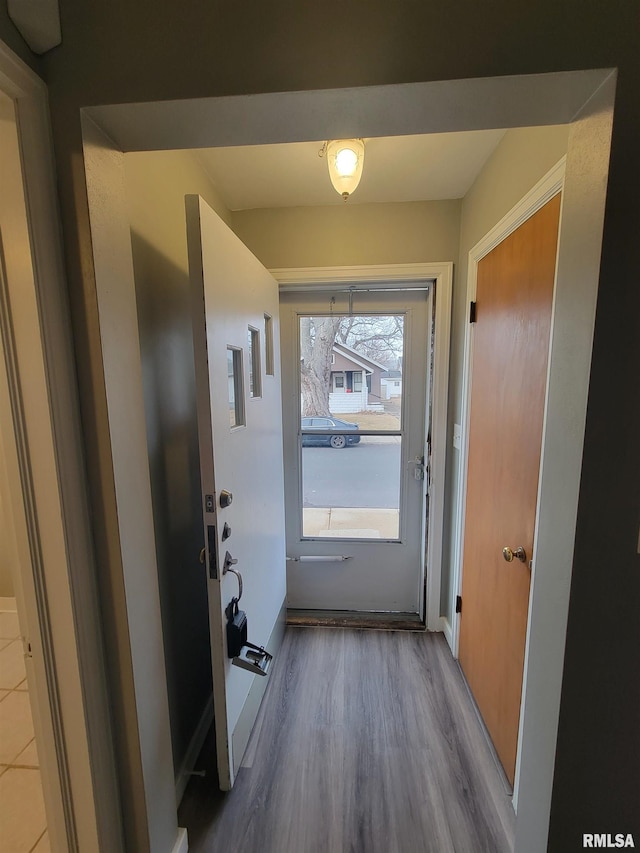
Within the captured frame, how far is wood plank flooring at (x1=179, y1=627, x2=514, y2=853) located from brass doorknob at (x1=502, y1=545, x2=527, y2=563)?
0.84m

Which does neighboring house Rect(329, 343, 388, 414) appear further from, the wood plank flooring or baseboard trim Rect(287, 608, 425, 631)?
the wood plank flooring

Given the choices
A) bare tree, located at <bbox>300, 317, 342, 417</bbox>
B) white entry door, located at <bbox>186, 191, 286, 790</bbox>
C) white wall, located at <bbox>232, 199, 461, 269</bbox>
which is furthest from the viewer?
bare tree, located at <bbox>300, 317, 342, 417</bbox>

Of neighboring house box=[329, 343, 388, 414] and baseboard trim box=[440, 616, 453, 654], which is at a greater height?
neighboring house box=[329, 343, 388, 414]

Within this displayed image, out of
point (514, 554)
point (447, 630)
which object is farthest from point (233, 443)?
point (447, 630)

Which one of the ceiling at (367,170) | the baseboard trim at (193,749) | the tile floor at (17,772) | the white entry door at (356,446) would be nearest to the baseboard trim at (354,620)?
the white entry door at (356,446)

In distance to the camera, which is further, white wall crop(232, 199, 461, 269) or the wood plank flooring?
white wall crop(232, 199, 461, 269)

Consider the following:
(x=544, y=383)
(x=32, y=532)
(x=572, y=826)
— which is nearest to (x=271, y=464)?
(x=32, y=532)

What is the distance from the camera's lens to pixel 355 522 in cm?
210

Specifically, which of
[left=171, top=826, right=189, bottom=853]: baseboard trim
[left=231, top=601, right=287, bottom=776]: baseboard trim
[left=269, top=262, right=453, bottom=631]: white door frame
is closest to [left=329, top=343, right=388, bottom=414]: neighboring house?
[left=269, top=262, right=453, bottom=631]: white door frame

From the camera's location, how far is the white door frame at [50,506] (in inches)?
25.9

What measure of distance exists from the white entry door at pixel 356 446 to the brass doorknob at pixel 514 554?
0.75m

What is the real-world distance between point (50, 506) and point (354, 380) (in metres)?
1.53
